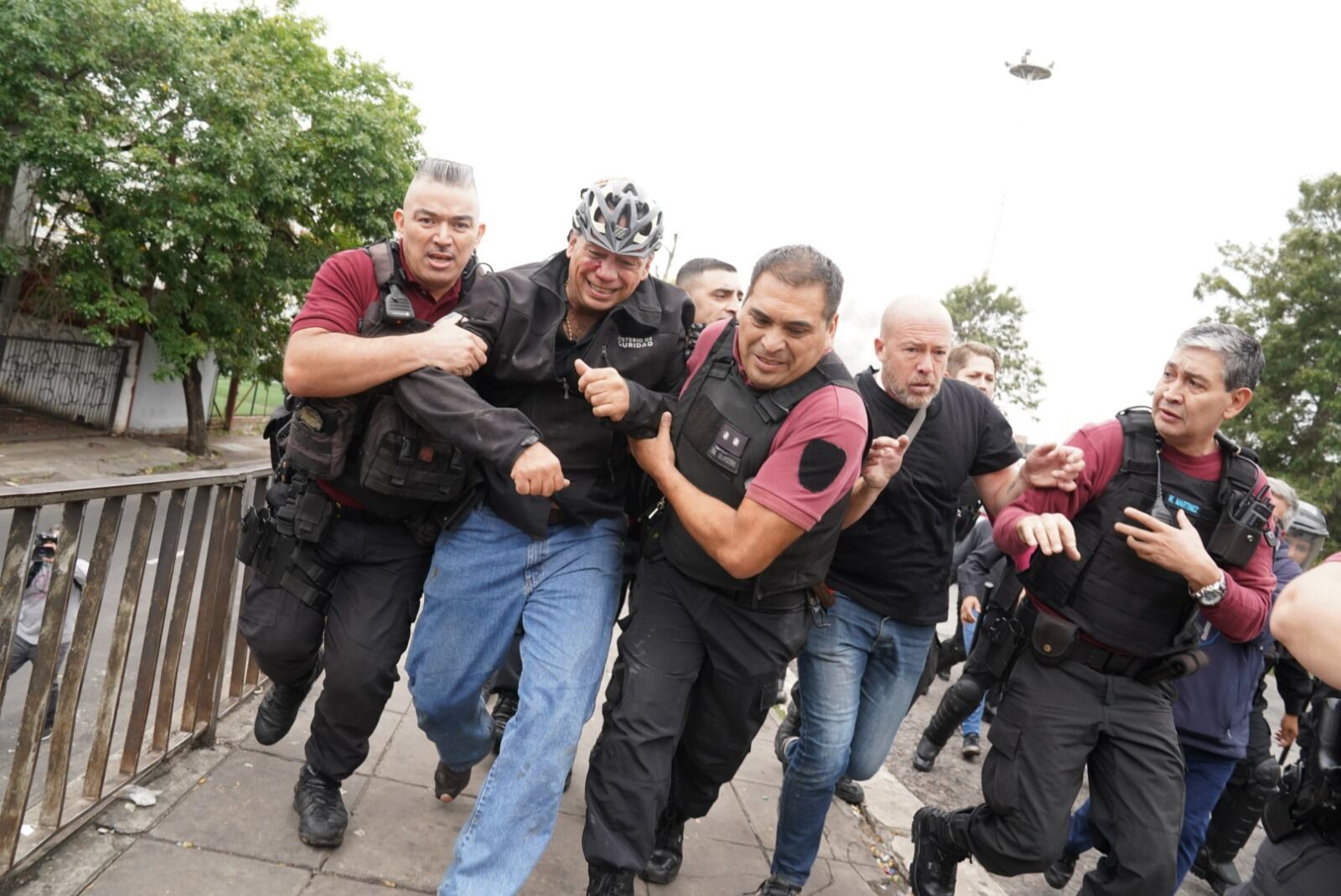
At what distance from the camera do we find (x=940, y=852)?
12.4 ft

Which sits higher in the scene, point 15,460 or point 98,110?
point 98,110

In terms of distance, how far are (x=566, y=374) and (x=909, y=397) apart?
1.50 meters

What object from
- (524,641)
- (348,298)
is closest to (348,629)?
(524,641)

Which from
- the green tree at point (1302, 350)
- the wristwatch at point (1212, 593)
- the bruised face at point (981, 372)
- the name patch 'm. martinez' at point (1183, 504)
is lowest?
the wristwatch at point (1212, 593)

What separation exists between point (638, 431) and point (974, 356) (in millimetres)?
3315

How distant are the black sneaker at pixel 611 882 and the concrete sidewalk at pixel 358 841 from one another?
16.6 inches

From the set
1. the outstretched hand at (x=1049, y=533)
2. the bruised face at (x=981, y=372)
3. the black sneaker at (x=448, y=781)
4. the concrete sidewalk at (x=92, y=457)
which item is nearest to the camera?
the outstretched hand at (x=1049, y=533)

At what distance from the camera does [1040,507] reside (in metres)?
3.57

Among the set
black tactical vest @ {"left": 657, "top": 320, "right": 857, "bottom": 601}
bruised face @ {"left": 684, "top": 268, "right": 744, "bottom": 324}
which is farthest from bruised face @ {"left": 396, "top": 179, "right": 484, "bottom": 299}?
bruised face @ {"left": 684, "top": 268, "right": 744, "bottom": 324}

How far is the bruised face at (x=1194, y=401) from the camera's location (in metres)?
3.45

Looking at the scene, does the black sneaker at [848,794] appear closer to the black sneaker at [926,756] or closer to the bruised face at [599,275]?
the black sneaker at [926,756]

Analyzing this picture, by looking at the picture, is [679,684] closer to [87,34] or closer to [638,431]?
[638,431]

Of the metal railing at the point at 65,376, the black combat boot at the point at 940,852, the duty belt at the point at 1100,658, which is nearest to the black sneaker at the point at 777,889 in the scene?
the black combat boot at the point at 940,852

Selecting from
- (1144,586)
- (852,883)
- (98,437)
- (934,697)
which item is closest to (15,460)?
(98,437)
